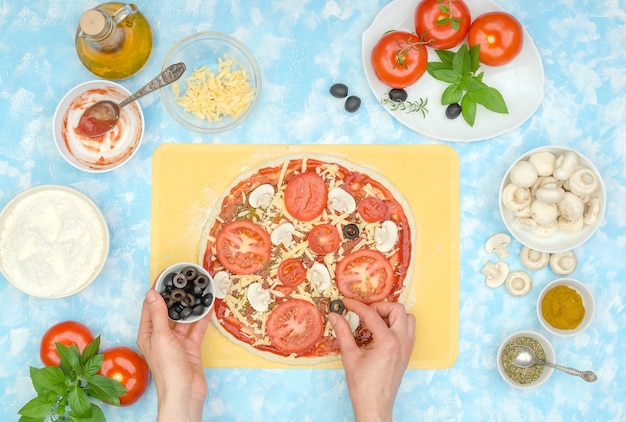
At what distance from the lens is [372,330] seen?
1.64 metres

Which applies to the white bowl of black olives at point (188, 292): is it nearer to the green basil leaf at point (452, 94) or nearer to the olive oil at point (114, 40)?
the olive oil at point (114, 40)

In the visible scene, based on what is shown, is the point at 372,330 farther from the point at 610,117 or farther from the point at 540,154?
Answer: the point at 610,117

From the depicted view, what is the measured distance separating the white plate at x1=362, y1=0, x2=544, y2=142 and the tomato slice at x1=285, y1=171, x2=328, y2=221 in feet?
1.01

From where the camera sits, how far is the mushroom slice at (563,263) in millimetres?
1780

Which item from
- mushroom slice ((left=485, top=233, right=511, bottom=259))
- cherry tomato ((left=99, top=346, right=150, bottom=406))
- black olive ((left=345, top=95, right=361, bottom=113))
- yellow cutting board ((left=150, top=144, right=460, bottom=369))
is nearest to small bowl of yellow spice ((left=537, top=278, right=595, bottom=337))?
mushroom slice ((left=485, top=233, right=511, bottom=259))

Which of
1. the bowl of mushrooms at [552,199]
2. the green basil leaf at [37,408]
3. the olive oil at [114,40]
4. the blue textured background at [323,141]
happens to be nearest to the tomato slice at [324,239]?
the blue textured background at [323,141]

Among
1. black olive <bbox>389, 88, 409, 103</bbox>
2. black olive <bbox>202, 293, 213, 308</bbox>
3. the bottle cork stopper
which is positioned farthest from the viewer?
black olive <bbox>389, 88, 409, 103</bbox>

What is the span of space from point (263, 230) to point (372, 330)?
43 centimetres

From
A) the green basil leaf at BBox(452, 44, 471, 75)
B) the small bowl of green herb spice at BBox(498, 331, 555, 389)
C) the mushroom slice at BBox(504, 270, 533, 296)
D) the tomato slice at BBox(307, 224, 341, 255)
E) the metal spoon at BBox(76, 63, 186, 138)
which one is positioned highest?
the metal spoon at BBox(76, 63, 186, 138)

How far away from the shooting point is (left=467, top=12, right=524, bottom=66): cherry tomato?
1659 mm

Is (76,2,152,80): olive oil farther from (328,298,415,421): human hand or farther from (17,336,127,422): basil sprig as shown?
(328,298,415,421): human hand

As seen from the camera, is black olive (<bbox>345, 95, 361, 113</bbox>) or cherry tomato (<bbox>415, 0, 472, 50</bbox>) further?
black olive (<bbox>345, 95, 361, 113</bbox>)

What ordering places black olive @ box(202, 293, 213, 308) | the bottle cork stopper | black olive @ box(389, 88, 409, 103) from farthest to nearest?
black olive @ box(389, 88, 409, 103) < black olive @ box(202, 293, 213, 308) < the bottle cork stopper

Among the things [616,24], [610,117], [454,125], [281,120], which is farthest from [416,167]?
[616,24]
